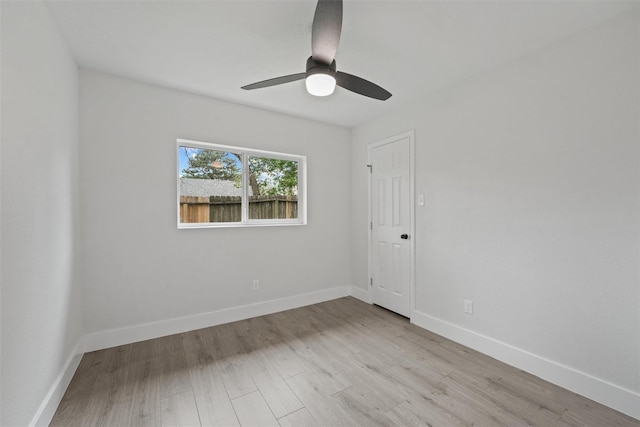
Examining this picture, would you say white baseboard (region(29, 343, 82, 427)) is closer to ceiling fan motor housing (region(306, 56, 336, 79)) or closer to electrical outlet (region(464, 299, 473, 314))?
ceiling fan motor housing (region(306, 56, 336, 79))

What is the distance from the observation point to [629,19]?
5.50 feet

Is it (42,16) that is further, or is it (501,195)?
(501,195)

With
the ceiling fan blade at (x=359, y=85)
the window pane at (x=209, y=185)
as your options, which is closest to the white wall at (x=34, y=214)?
the window pane at (x=209, y=185)

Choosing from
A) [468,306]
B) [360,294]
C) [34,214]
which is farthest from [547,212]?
[34,214]

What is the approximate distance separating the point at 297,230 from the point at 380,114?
181cm

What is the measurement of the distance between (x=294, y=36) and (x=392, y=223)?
224 cm

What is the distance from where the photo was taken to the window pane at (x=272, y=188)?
3326 mm

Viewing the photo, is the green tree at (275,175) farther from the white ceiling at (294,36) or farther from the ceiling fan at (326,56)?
the ceiling fan at (326,56)

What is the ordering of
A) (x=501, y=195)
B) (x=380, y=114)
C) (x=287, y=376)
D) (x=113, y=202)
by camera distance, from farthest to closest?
(x=380, y=114), (x=113, y=202), (x=501, y=195), (x=287, y=376)

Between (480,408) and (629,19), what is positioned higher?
(629,19)

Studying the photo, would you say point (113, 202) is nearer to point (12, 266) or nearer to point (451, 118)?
point (12, 266)

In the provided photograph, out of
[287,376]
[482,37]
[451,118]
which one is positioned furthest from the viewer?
[451,118]

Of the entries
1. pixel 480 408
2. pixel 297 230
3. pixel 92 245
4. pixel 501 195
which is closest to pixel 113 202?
pixel 92 245

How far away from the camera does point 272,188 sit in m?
3.47
